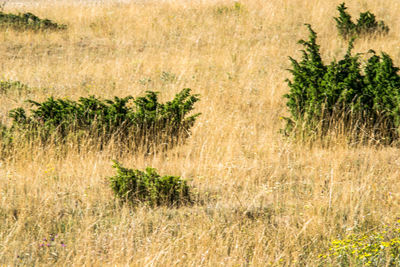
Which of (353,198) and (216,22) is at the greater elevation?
(216,22)

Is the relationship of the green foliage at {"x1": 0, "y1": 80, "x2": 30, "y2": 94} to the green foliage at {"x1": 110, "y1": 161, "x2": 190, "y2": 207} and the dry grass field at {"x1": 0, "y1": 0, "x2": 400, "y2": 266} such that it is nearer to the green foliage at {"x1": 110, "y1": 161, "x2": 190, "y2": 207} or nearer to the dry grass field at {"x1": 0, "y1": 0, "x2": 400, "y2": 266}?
the dry grass field at {"x1": 0, "y1": 0, "x2": 400, "y2": 266}

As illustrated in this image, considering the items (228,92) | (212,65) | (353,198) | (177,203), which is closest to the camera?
(353,198)

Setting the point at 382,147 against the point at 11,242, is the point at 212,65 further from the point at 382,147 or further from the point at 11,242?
the point at 11,242

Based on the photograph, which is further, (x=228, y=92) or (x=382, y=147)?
(x=228, y=92)

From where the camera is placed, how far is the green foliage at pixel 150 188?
4418 mm

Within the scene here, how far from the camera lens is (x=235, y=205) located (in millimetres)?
4262

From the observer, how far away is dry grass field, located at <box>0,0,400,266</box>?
3545mm

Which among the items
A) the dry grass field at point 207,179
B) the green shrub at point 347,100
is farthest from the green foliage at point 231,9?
the green shrub at point 347,100

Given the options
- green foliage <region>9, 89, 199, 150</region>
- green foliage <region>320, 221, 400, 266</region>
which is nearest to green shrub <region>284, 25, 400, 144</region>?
green foliage <region>9, 89, 199, 150</region>

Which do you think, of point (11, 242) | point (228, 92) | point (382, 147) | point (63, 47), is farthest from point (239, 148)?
point (63, 47)

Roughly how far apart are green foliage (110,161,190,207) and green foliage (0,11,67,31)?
31.3 ft

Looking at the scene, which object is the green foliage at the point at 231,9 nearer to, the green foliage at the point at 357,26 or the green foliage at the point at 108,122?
the green foliage at the point at 357,26

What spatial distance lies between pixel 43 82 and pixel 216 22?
19.5ft

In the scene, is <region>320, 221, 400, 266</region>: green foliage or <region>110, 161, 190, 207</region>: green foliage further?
<region>110, 161, 190, 207</region>: green foliage
